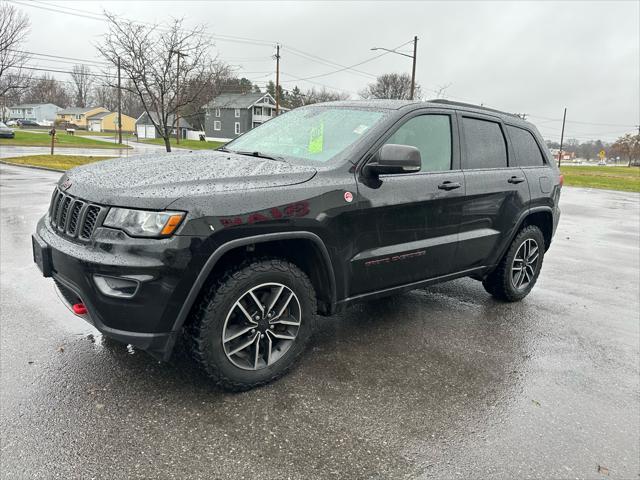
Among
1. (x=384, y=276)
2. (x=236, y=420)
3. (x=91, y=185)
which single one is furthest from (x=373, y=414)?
(x=91, y=185)

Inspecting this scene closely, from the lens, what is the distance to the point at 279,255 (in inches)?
125

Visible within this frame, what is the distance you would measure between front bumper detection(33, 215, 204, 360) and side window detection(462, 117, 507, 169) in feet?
8.68

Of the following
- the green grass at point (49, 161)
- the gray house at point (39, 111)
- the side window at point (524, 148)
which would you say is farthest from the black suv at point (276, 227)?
the gray house at point (39, 111)

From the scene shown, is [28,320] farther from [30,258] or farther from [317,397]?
[317,397]

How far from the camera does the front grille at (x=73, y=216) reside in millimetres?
2725

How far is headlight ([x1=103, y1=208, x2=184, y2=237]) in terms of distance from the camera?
2.56 m

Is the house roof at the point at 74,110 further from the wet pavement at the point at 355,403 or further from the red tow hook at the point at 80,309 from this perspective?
the red tow hook at the point at 80,309

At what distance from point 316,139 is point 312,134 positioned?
11cm

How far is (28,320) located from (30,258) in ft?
6.68

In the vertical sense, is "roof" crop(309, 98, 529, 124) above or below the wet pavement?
above

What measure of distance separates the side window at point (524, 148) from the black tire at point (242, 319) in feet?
9.05

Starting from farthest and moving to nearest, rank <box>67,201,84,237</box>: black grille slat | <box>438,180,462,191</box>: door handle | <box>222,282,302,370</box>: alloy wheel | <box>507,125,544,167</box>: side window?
1. <box>507,125,544,167</box>: side window
2. <box>438,180,462,191</box>: door handle
3. <box>222,282,302,370</box>: alloy wheel
4. <box>67,201,84,237</box>: black grille slat

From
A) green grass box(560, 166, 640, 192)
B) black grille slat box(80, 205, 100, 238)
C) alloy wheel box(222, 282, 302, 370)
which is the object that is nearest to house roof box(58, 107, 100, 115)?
green grass box(560, 166, 640, 192)

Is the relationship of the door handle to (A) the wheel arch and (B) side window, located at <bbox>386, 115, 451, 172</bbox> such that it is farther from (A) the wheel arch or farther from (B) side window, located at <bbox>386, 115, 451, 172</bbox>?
(A) the wheel arch
